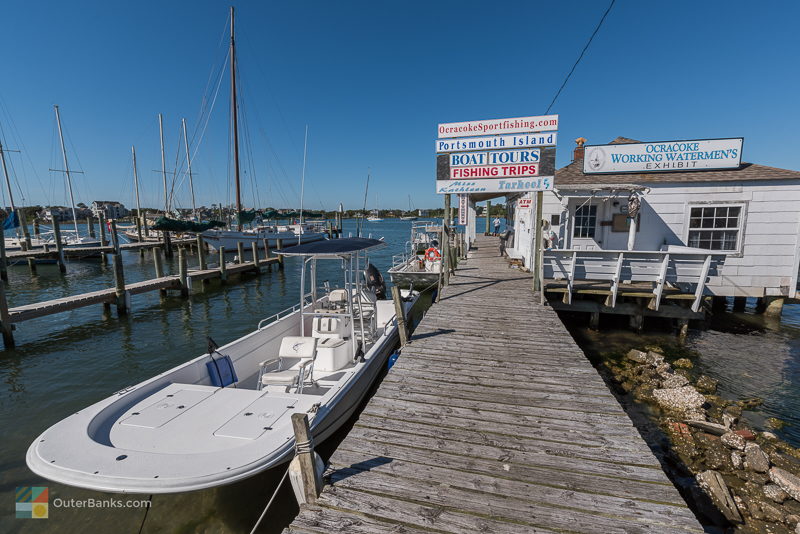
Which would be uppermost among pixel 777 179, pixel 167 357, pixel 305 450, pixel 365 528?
pixel 777 179

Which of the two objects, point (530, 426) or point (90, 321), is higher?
point (530, 426)

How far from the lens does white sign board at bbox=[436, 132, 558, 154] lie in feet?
28.5

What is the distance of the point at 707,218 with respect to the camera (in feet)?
39.5

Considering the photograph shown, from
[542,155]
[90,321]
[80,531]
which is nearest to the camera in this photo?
[80,531]

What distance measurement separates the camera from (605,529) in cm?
261

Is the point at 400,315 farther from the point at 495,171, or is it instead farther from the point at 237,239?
the point at 237,239

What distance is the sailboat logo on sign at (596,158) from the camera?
12.9 metres

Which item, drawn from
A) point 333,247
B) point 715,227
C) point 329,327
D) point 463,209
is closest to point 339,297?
point 329,327

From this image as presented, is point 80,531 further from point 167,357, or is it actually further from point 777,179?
point 777,179

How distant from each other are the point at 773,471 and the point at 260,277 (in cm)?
2537

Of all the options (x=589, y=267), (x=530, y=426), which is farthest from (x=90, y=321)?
(x=589, y=267)

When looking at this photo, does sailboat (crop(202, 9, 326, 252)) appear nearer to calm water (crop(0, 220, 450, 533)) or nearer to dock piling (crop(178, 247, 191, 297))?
dock piling (crop(178, 247, 191, 297))

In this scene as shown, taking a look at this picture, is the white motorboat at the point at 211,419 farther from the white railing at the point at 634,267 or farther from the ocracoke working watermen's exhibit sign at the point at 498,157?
the white railing at the point at 634,267

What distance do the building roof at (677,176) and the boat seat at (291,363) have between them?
9138mm
